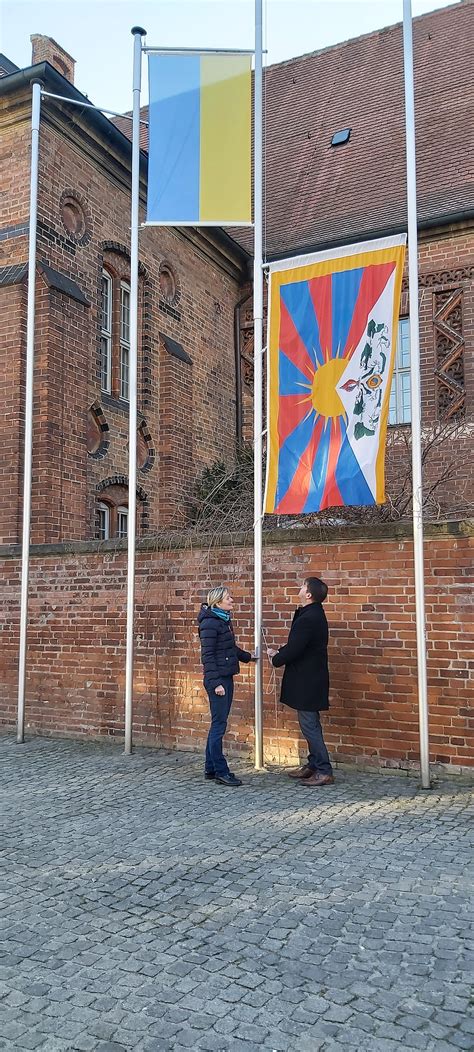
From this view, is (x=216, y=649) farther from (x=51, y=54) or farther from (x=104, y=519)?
(x=51, y=54)

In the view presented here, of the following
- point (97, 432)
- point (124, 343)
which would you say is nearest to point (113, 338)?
point (124, 343)

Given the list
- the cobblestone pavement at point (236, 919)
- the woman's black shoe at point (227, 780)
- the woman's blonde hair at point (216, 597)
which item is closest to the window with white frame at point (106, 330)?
the woman's blonde hair at point (216, 597)

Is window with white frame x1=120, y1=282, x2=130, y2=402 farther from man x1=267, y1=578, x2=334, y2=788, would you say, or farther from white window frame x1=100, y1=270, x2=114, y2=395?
man x1=267, y1=578, x2=334, y2=788

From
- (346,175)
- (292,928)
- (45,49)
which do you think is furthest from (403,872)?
(45,49)

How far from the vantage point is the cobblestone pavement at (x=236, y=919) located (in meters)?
2.87

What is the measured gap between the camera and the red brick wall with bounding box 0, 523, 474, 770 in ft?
22.1

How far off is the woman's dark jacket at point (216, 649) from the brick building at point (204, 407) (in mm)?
1079

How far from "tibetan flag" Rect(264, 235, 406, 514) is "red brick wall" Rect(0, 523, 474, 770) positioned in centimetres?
66

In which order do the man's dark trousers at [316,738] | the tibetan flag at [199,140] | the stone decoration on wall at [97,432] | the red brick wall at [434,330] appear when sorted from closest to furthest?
the man's dark trousers at [316,738]
the tibetan flag at [199,140]
the stone decoration on wall at [97,432]
the red brick wall at [434,330]

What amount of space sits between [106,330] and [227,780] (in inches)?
344

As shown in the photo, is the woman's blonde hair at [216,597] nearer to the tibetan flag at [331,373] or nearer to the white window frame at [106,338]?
the tibetan flag at [331,373]

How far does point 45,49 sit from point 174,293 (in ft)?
21.6

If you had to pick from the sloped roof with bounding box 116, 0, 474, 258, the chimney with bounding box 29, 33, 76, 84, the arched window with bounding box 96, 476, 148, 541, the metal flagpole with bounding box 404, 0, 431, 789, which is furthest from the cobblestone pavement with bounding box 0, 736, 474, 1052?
→ the chimney with bounding box 29, 33, 76, 84

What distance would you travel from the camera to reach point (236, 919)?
3783 mm
